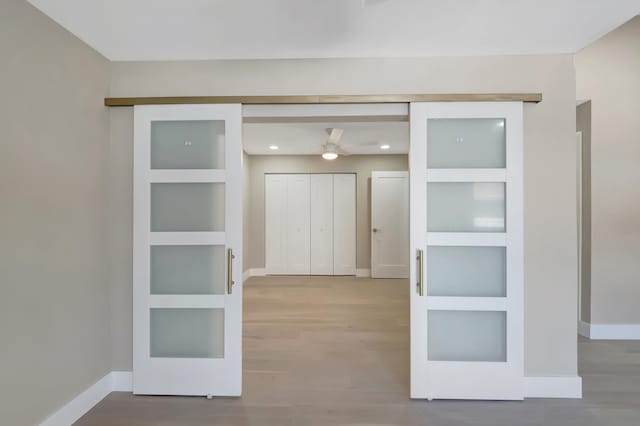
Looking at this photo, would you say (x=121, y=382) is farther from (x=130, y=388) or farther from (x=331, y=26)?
(x=331, y=26)

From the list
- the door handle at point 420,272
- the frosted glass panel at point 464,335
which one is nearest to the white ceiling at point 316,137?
the door handle at point 420,272

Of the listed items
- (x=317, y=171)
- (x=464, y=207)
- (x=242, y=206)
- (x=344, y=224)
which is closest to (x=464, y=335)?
(x=464, y=207)

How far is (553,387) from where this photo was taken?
2461 millimetres

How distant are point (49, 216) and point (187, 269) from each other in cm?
94

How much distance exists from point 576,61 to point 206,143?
4012 millimetres

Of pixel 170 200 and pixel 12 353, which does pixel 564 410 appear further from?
pixel 12 353

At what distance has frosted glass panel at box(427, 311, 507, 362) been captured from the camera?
2.49m

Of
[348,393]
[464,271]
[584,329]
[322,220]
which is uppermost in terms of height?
[322,220]

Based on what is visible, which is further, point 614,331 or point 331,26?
point 614,331

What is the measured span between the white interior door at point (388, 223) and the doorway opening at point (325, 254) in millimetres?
21

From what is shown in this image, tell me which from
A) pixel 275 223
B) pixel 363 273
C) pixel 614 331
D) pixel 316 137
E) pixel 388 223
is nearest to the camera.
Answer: pixel 614 331

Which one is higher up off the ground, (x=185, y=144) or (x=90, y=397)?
(x=185, y=144)

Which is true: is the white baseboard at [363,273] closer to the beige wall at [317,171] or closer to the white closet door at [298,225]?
the beige wall at [317,171]

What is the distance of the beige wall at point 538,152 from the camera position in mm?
2480
